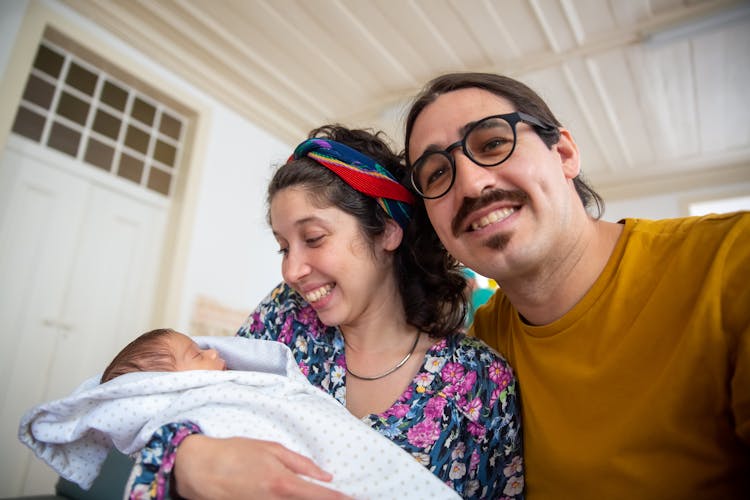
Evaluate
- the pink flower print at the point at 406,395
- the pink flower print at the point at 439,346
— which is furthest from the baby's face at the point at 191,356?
the pink flower print at the point at 439,346

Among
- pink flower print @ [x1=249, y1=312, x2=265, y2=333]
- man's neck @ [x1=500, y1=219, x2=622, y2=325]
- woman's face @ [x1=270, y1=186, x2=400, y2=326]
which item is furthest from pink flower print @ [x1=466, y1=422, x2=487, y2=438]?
pink flower print @ [x1=249, y1=312, x2=265, y2=333]

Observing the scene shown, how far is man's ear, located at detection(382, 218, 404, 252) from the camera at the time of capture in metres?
1.54

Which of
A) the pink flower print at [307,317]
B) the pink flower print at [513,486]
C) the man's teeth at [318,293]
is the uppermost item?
the man's teeth at [318,293]

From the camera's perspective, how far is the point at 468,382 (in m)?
1.27

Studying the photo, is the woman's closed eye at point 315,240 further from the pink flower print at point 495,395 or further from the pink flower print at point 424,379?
the pink flower print at point 495,395

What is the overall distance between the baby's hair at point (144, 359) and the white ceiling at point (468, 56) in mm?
2712

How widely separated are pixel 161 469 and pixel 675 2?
14.6 feet

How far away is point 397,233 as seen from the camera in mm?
1560

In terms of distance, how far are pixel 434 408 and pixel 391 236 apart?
568 mm

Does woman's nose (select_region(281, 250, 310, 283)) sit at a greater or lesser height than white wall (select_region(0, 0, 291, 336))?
lesser

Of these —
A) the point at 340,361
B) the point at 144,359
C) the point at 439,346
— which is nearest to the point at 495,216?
the point at 439,346

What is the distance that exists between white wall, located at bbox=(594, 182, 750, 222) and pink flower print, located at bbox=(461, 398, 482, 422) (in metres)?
5.52

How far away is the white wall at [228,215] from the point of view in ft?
13.7

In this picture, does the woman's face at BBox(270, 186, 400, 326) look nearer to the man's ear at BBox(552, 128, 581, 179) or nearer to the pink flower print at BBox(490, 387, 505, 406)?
the pink flower print at BBox(490, 387, 505, 406)
